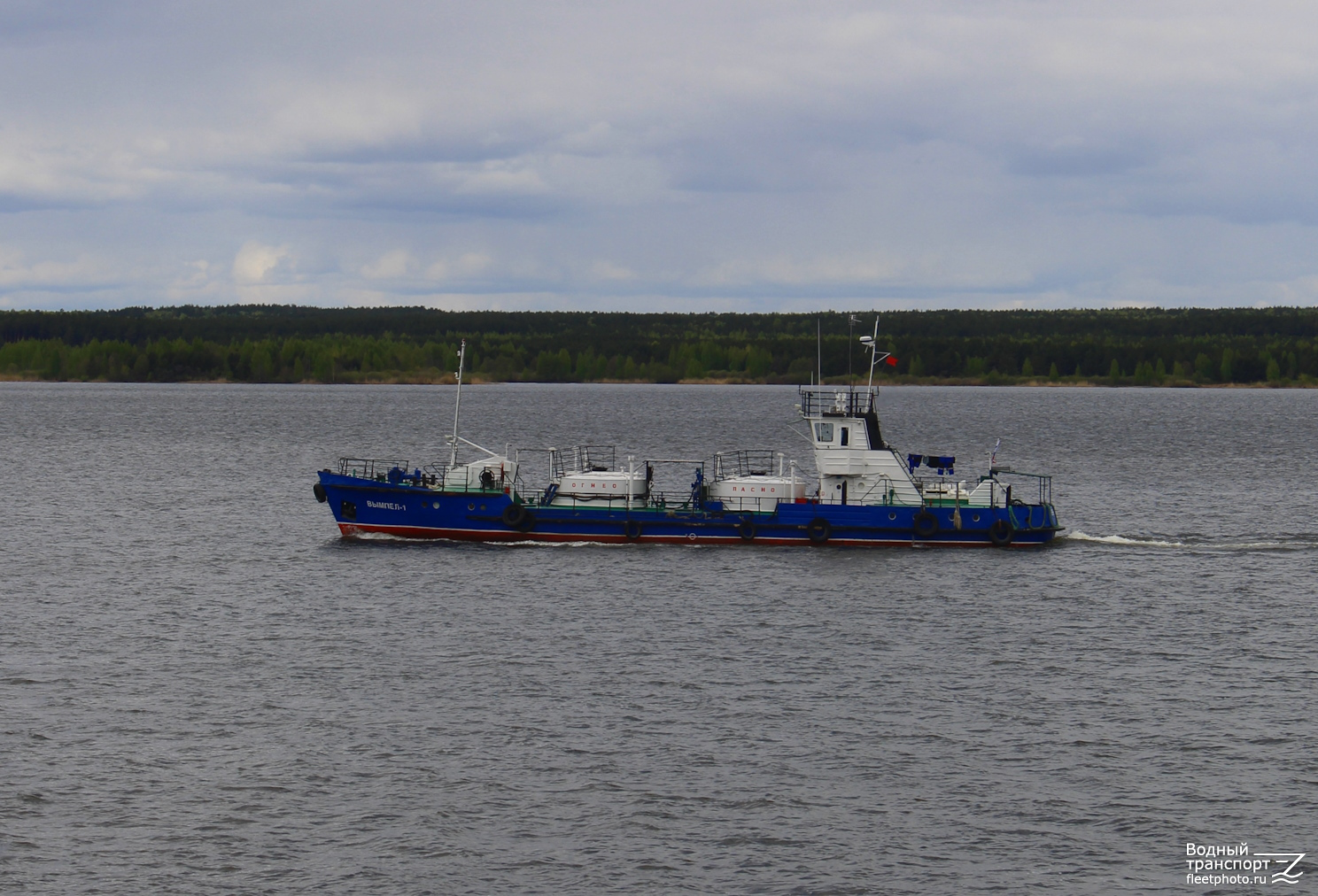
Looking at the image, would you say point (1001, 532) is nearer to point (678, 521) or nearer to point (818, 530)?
point (818, 530)

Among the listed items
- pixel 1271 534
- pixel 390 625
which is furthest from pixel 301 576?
pixel 1271 534

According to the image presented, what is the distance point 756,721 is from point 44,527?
47.2 m

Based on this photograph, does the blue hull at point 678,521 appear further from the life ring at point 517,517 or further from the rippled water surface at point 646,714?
the rippled water surface at point 646,714

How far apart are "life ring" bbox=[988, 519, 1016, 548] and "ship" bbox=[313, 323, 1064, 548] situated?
0.17 feet

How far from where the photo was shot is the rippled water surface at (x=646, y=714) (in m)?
27.5

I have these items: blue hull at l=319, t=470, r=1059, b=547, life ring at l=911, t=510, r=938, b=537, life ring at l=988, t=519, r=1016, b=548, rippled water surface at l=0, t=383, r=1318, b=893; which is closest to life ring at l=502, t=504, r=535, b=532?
blue hull at l=319, t=470, r=1059, b=547

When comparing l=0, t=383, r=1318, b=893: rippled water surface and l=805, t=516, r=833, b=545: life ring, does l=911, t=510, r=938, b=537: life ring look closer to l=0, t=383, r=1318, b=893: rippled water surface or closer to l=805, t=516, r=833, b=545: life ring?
l=0, t=383, r=1318, b=893: rippled water surface

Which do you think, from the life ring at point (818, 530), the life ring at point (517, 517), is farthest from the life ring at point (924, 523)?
the life ring at point (517, 517)

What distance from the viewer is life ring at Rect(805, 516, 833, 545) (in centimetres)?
5900

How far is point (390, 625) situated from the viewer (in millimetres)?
46219

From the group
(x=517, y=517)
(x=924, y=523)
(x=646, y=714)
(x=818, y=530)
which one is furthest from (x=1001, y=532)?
(x=646, y=714)

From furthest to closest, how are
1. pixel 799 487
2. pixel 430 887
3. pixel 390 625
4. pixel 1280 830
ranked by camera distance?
pixel 799 487 < pixel 390 625 < pixel 1280 830 < pixel 430 887

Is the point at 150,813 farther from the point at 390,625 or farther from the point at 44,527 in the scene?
the point at 44,527

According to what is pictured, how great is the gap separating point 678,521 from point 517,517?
6.55m
